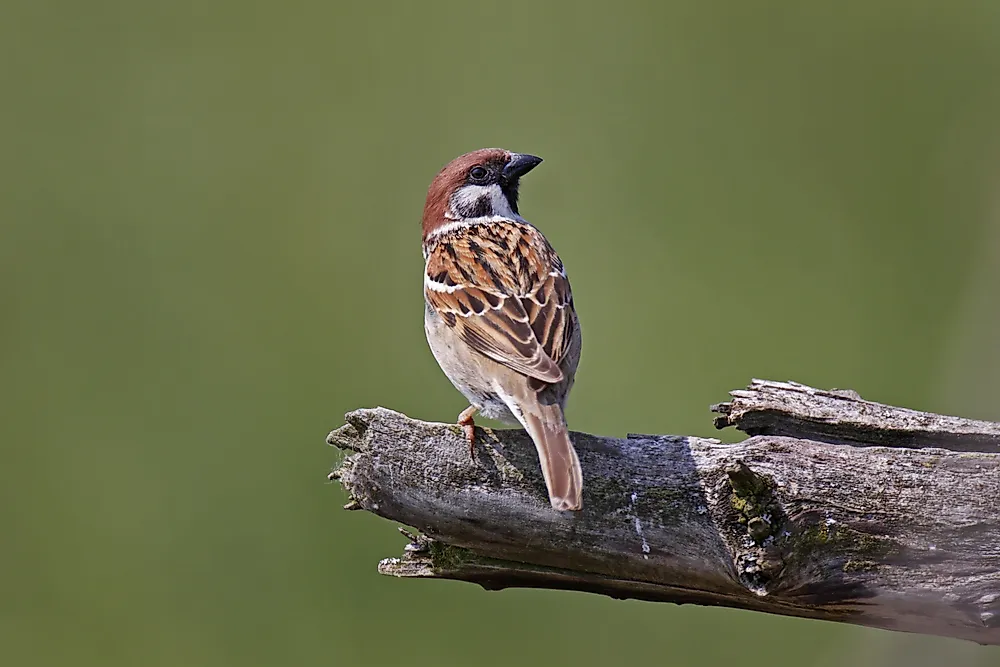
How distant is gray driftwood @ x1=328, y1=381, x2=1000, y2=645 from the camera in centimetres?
249

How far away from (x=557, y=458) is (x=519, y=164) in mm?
2085

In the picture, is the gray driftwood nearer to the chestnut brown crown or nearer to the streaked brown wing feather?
the streaked brown wing feather

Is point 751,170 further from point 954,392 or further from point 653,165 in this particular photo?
point 954,392

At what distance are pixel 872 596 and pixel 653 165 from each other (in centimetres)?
554

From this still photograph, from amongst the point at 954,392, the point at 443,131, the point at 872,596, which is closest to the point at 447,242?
the point at 954,392

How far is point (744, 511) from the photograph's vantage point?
2.51 meters

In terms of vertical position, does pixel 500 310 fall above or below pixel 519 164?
below

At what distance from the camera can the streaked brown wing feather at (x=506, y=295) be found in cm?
341

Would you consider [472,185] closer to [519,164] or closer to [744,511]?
[519,164]

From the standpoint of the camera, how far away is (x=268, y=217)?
7.94 m

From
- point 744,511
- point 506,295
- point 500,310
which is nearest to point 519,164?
point 506,295

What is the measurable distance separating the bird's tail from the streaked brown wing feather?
0.75ft

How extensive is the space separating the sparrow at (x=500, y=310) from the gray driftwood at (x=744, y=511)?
5.1 inches

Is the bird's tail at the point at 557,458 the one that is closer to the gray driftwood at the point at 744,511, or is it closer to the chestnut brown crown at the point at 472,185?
the gray driftwood at the point at 744,511
